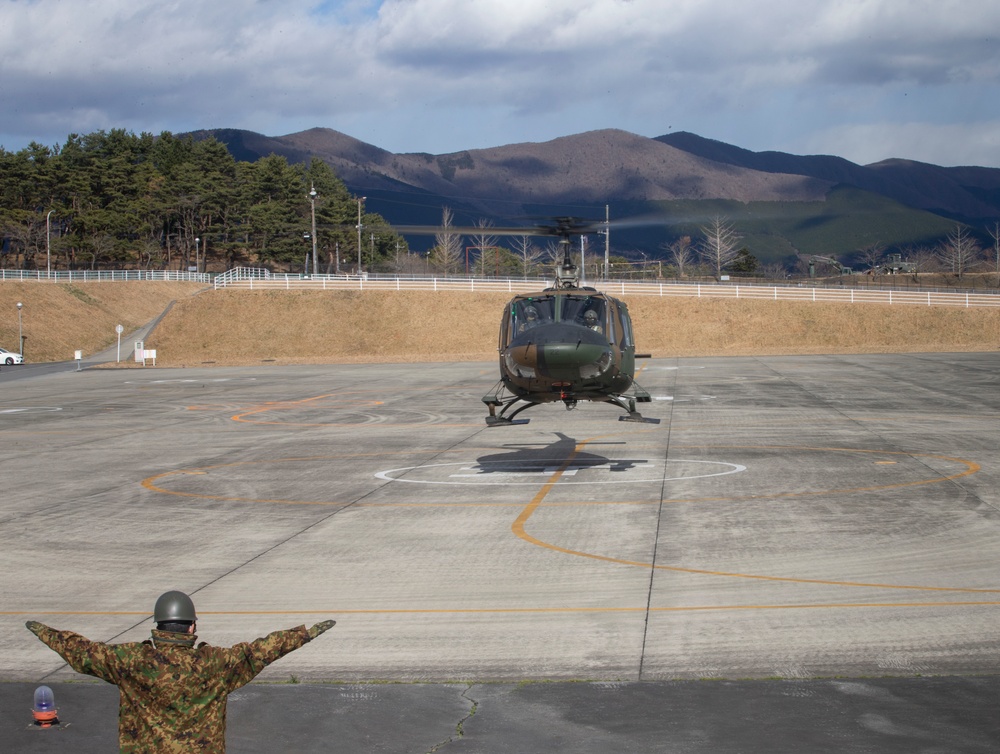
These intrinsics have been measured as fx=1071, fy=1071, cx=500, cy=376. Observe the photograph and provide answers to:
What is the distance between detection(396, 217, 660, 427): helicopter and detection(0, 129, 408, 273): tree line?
11190cm

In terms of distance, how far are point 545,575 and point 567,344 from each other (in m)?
5.98

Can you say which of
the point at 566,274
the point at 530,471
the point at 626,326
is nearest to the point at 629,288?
the point at 530,471

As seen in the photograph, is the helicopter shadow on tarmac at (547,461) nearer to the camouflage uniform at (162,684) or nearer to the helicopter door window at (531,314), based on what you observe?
the helicopter door window at (531,314)

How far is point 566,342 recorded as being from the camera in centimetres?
1991

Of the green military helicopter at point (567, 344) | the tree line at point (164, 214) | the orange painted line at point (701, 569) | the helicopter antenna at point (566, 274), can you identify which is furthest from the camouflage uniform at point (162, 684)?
the tree line at point (164, 214)

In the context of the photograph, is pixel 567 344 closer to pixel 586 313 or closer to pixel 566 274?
pixel 586 313

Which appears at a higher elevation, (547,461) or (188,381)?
(547,461)

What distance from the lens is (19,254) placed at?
147 meters

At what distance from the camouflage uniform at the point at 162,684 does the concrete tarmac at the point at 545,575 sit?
3.19 m

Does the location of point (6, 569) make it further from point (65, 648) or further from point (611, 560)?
point (65, 648)

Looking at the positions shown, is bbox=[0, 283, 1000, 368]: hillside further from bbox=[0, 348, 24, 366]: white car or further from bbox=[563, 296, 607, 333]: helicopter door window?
bbox=[563, 296, 607, 333]: helicopter door window

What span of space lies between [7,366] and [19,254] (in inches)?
3184

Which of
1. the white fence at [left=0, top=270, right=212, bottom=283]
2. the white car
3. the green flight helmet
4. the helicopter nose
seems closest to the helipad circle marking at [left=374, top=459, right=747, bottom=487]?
the helicopter nose

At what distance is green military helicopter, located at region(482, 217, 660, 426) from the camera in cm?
2006
